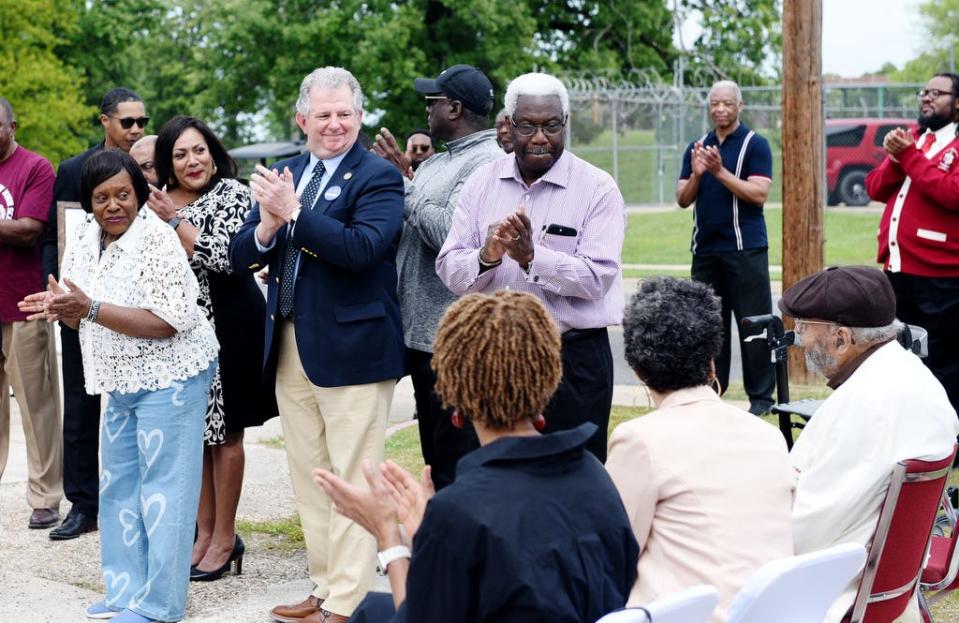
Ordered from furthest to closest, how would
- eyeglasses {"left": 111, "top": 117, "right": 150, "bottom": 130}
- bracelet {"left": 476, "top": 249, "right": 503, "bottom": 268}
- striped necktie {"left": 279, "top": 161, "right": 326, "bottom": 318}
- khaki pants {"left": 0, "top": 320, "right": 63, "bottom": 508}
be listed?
1. khaki pants {"left": 0, "top": 320, "right": 63, "bottom": 508}
2. eyeglasses {"left": 111, "top": 117, "right": 150, "bottom": 130}
3. striped necktie {"left": 279, "top": 161, "right": 326, "bottom": 318}
4. bracelet {"left": 476, "top": 249, "right": 503, "bottom": 268}

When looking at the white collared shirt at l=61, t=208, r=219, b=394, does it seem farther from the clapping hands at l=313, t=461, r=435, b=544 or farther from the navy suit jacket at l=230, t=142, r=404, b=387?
the clapping hands at l=313, t=461, r=435, b=544

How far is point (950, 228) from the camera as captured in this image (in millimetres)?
7539

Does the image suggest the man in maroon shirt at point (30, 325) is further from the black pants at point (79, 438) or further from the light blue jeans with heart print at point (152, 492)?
the light blue jeans with heart print at point (152, 492)

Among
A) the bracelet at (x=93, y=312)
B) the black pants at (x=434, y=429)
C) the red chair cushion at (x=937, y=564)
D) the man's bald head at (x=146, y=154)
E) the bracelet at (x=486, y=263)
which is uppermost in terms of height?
the man's bald head at (x=146, y=154)

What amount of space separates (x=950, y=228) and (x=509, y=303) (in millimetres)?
5202

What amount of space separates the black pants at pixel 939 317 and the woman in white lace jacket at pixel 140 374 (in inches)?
171

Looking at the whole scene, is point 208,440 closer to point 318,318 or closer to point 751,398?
point 318,318

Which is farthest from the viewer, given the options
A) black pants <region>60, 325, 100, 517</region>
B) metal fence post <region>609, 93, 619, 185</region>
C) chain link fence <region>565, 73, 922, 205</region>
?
chain link fence <region>565, 73, 922, 205</region>

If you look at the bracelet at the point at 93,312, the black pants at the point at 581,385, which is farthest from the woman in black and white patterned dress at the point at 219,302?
the black pants at the point at 581,385

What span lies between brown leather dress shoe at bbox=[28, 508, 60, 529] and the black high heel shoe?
1.24 metres

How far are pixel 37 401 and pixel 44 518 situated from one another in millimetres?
619

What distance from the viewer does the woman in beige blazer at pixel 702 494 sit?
3.28m

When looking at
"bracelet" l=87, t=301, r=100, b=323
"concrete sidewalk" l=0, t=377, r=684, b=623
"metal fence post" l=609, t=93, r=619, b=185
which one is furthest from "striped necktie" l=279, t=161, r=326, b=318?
"metal fence post" l=609, t=93, r=619, b=185

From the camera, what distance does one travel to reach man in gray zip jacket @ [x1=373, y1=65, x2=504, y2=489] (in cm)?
540
